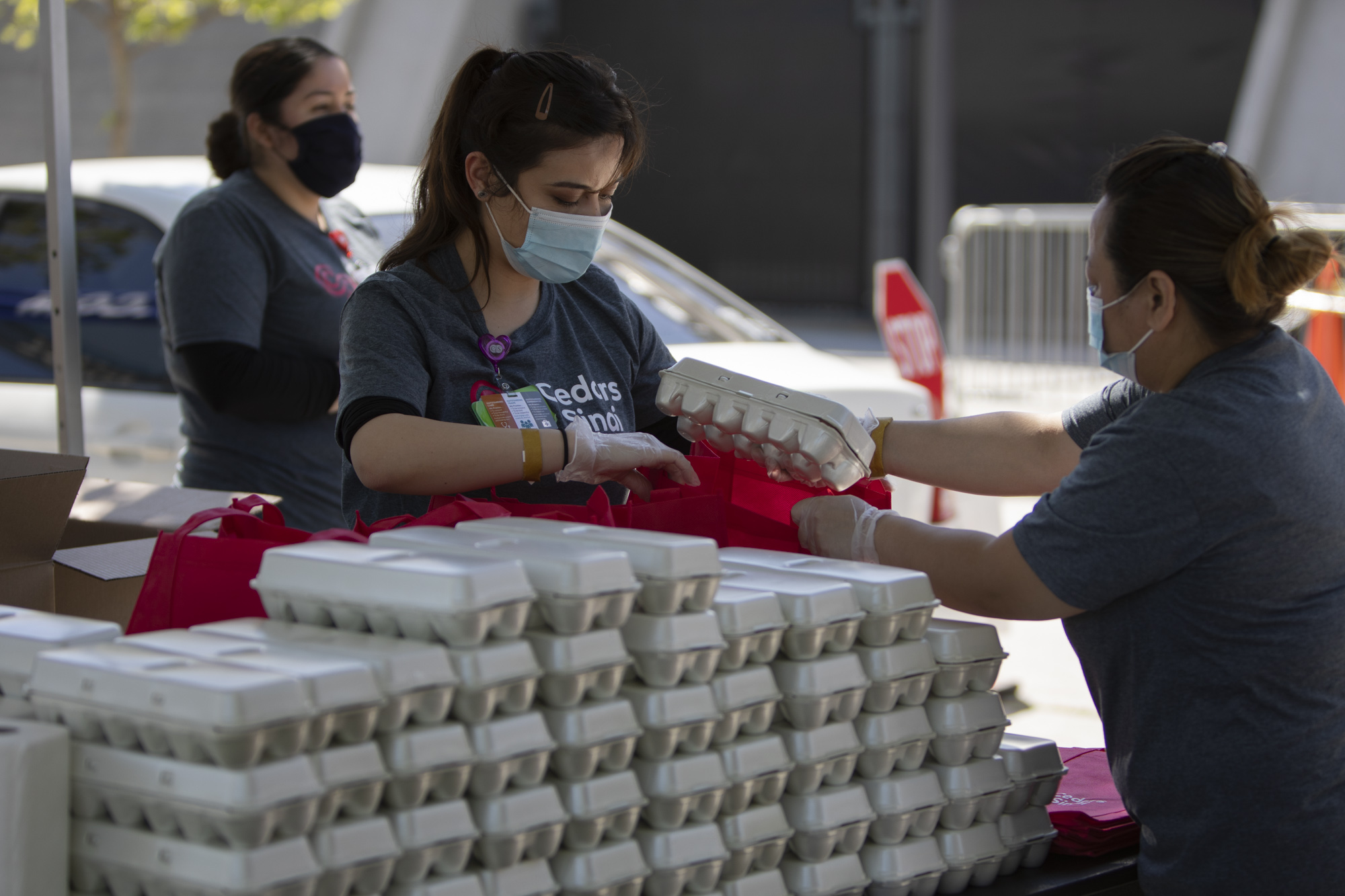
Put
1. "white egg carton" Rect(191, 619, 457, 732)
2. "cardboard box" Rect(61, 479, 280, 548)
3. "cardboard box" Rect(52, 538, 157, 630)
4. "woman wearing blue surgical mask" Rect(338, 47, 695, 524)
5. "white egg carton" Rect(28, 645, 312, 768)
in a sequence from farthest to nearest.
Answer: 1. "cardboard box" Rect(61, 479, 280, 548)
2. "cardboard box" Rect(52, 538, 157, 630)
3. "woman wearing blue surgical mask" Rect(338, 47, 695, 524)
4. "white egg carton" Rect(191, 619, 457, 732)
5. "white egg carton" Rect(28, 645, 312, 768)

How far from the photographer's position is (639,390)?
8.28ft

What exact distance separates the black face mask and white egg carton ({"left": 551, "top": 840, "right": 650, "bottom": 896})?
93.7 inches

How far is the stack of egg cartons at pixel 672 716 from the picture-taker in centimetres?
150

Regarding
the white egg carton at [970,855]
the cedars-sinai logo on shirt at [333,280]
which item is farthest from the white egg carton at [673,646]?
the cedars-sinai logo on shirt at [333,280]

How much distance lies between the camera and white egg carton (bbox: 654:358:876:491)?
6.58 feet

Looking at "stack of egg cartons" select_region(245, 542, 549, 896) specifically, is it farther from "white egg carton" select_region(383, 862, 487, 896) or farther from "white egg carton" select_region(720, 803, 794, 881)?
"white egg carton" select_region(720, 803, 794, 881)

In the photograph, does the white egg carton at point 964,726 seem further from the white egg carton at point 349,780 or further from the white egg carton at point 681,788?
the white egg carton at point 349,780

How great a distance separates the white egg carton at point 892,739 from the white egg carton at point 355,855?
24.9 inches

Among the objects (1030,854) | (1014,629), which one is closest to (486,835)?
(1030,854)

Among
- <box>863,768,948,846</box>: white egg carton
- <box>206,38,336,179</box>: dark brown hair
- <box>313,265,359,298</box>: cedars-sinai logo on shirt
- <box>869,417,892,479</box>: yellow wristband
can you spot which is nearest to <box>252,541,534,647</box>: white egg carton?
<box>863,768,948,846</box>: white egg carton

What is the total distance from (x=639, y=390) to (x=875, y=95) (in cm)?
1403

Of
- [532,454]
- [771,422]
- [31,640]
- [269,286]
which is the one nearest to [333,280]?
[269,286]

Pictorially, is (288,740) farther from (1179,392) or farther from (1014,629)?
(1014,629)

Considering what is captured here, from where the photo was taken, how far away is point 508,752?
4.57ft
